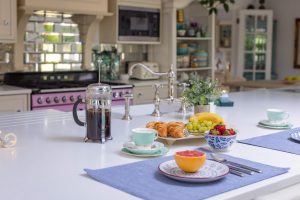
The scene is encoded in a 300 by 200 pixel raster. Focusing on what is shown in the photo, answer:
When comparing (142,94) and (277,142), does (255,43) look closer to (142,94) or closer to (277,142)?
(142,94)

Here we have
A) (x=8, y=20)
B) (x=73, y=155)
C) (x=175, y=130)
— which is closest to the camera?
(x=73, y=155)

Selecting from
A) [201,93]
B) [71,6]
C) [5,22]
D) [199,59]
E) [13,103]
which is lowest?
[13,103]

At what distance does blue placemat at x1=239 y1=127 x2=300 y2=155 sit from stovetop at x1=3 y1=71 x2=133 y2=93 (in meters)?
2.56

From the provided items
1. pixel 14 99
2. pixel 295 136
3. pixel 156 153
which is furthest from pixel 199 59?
pixel 156 153

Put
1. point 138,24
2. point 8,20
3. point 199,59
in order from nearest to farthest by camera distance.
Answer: point 8,20 < point 138,24 < point 199,59

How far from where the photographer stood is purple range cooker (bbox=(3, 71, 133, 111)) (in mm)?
4152

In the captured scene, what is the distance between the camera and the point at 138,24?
5227 mm

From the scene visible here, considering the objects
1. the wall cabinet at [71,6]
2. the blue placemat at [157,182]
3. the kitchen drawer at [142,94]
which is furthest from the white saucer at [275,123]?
the wall cabinet at [71,6]

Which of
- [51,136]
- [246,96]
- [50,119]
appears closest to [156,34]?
[246,96]

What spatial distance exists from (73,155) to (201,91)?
1.01 meters

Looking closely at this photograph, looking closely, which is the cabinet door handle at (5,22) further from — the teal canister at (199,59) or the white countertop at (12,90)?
the teal canister at (199,59)

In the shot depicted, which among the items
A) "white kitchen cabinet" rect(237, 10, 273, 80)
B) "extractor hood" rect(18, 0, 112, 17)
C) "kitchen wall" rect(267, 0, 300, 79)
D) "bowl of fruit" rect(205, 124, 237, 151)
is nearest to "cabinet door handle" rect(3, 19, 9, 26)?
"extractor hood" rect(18, 0, 112, 17)

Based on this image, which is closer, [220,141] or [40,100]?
[220,141]

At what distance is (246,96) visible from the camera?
12.3ft
